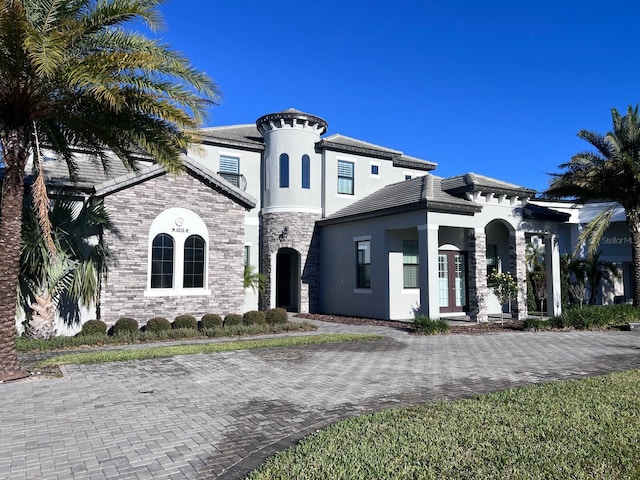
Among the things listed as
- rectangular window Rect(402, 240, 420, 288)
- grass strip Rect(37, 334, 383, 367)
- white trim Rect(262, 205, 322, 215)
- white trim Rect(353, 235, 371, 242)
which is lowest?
grass strip Rect(37, 334, 383, 367)

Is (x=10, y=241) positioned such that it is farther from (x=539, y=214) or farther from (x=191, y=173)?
(x=539, y=214)

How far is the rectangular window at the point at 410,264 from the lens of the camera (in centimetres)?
1839

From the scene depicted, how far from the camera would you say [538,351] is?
11555mm

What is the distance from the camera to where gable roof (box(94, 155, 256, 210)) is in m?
14.0

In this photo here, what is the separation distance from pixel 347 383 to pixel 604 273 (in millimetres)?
23273

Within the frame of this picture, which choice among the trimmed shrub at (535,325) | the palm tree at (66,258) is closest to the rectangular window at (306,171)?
the palm tree at (66,258)

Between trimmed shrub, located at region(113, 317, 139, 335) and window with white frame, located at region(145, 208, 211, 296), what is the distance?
3.91 ft

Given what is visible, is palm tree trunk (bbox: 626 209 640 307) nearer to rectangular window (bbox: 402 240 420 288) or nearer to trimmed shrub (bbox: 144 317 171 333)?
rectangular window (bbox: 402 240 420 288)

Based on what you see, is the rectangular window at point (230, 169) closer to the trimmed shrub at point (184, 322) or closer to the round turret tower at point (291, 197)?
the round turret tower at point (291, 197)

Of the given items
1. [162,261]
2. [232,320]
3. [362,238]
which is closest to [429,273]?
[362,238]

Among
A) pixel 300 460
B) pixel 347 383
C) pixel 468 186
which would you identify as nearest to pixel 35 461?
pixel 300 460

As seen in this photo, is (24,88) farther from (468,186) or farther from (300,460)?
(468,186)

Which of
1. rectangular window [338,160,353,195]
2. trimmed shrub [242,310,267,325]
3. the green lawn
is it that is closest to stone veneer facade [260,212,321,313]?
rectangular window [338,160,353,195]

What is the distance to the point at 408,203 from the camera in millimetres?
16656
